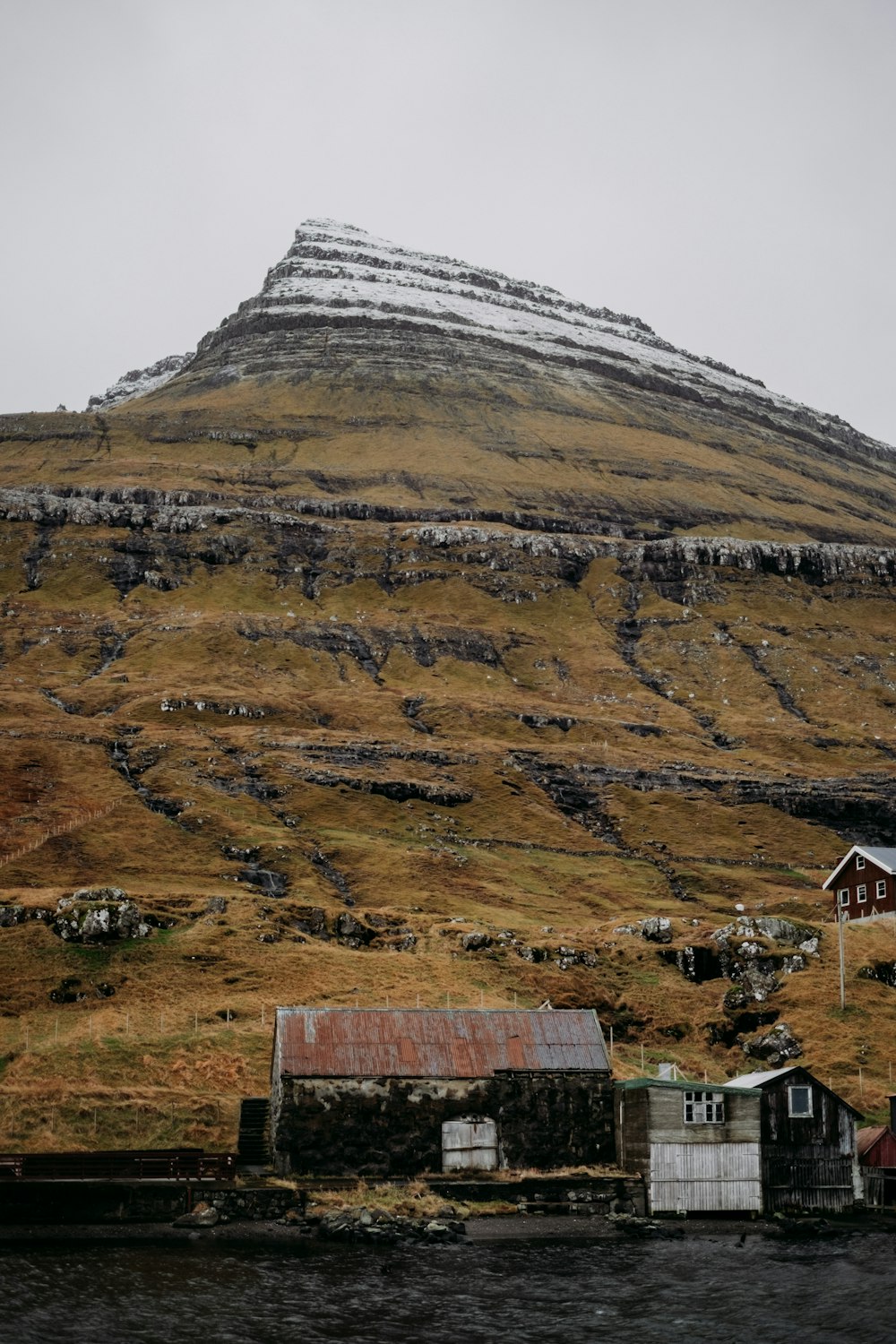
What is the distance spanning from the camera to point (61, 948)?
84.8m

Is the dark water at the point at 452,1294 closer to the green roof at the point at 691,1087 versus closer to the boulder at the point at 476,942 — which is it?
the green roof at the point at 691,1087

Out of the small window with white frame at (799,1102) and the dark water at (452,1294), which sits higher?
the small window with white frame at (799,1102)

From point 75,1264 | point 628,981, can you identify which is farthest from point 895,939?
point 75,1264

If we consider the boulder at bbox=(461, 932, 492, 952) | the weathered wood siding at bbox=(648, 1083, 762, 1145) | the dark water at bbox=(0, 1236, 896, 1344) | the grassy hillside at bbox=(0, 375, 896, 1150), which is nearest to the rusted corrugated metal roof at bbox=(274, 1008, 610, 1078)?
the weathered wood siding at bbox=(648, 1083, 762, 1145)

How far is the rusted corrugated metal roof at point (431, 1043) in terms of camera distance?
202 ft

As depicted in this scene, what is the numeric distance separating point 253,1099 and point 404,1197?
1129cm

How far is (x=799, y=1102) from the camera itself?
61.7 meters

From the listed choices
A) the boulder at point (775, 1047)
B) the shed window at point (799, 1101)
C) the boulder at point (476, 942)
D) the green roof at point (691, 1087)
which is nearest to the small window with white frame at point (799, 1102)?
the shed window at point (799, 1101)

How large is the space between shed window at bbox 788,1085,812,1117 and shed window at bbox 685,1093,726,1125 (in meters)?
3.24

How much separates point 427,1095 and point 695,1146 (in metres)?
12.6

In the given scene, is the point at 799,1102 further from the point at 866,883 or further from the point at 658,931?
the point at 866,883

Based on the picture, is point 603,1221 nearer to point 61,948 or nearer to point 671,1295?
point 671,1295

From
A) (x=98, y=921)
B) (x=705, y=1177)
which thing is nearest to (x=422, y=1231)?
(x=705, y=1177)

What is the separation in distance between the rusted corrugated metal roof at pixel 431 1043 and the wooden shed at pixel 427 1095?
0.06 metres
